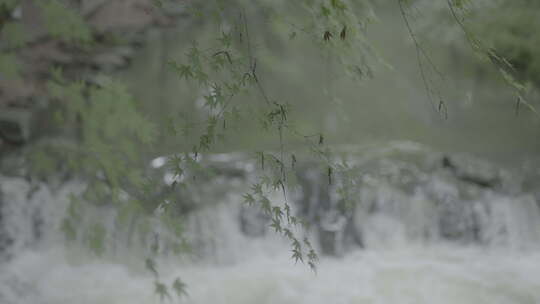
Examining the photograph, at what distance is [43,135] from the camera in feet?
14.7

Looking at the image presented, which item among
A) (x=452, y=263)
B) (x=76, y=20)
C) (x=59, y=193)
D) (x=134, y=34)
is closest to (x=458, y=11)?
(x=76, y=20)

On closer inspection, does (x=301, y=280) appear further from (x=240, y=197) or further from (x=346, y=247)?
(x=240, y=197)

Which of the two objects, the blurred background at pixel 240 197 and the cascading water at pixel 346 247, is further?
the cascading water at pixel 346 247

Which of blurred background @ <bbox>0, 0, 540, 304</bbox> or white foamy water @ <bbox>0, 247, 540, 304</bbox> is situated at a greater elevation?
blurred background @ <bbox>0, 0, 540, 304</bbox>

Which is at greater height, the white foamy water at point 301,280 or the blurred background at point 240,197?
the blurred background at point 240,197

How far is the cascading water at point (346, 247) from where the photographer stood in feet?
11.2

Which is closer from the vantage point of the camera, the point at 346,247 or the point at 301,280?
the point at 301,280

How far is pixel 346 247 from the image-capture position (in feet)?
13.4

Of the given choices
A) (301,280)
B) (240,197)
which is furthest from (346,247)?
(240,197)

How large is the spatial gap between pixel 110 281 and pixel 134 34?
10.9 ft

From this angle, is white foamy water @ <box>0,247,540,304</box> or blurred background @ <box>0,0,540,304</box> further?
white foamy water @ <box>0,247,540,304</box>

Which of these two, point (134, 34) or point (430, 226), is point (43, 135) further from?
point (430, 226)

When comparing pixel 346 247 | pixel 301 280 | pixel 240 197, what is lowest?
pixel 301 280

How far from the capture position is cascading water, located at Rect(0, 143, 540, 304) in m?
3.41
